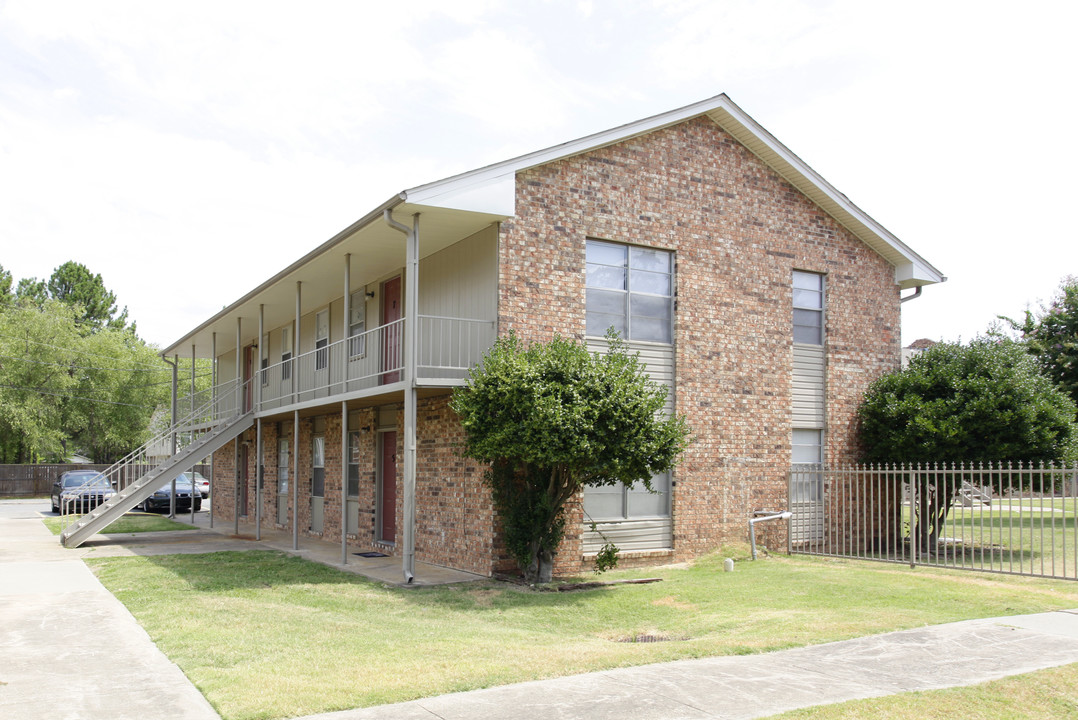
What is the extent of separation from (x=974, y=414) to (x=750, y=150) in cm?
587

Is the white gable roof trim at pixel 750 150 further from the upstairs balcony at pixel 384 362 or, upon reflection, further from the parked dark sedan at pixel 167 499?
the parked dark sedan at pixel 167 499

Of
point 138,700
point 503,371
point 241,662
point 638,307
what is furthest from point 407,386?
point 138,700

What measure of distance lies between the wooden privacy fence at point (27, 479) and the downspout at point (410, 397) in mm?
32080

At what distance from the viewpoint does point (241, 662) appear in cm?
757

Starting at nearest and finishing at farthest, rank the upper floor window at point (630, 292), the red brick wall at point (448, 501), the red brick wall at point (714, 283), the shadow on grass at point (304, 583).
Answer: the shadow on grass at point (304, 583) → the red brick wall at point (448, 501) → the red brick wall at point (714, 283) → the upper floor window at point (630, 292)

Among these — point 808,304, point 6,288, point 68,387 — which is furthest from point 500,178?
point 6,288

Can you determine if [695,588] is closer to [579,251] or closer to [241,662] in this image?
[579,251]

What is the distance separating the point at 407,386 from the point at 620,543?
4.25 metres

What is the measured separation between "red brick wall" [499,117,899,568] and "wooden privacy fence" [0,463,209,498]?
3226cm

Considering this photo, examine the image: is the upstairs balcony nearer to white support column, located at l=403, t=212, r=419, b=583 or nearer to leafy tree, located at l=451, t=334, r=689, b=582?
white support column, located at l=403, t=212, r=419, b=583

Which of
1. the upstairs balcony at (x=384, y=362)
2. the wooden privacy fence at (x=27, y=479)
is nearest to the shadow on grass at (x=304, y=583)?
the upstairs balcony at (x=384, y=362)

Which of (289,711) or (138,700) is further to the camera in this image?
(138,700)

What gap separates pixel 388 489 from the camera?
16906 mm

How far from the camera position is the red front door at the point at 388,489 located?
16578 mm
